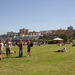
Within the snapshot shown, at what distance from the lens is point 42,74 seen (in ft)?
15.9

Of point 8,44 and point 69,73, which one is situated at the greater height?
point 8,44

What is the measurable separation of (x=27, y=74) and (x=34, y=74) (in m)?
0.27

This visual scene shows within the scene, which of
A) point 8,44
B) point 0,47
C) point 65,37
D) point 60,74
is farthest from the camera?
point 65,37

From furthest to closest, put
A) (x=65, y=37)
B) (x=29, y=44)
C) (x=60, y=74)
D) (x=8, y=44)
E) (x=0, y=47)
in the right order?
1. (x=65, y=37)
2. (x=29, y=44)
3. (x=8, y=44)
4. (x=0, y=47)
5. (x=60, y=74)

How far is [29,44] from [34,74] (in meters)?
5.02

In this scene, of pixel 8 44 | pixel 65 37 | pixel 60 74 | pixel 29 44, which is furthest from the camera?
pixel 65 37

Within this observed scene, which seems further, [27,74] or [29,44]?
[29,44]

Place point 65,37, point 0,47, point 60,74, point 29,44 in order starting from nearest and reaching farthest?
point 60,74 < point 0,47 < point 29,44 < point 65,37

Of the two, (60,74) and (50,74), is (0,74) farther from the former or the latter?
(60,74)

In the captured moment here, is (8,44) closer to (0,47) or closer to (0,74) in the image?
(0,47)

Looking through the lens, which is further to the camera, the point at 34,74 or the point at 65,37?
the point at 65,37

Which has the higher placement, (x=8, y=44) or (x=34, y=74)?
(x=8, y=44)

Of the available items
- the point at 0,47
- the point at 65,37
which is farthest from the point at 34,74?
the point at 65,37

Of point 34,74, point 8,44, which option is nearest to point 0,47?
point 8,44
